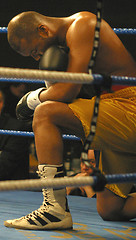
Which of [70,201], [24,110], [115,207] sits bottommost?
[70,201]

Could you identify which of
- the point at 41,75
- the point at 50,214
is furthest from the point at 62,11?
the point at 41,75

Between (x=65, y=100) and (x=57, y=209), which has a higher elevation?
(x=65, y=100)

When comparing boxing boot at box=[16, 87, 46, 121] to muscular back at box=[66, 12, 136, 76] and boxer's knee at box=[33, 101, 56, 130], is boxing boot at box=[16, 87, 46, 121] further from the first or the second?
muscular back at box=[66, 12, 136, 76]

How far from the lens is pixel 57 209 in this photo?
1255 millimetres

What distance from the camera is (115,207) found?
1.45 metres

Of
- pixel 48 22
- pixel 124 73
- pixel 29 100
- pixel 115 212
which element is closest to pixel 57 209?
pixel 115 212

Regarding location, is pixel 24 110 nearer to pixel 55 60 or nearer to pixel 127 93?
pixel 55 60

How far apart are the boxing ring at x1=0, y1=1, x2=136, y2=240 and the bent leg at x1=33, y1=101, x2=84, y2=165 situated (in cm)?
12

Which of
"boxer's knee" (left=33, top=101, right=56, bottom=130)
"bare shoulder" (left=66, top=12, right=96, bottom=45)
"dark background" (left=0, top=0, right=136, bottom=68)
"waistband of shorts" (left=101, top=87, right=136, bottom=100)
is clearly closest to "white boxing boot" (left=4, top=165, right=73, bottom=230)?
"boxer's knee" (left=33, top=101, right=56, bottom=130)

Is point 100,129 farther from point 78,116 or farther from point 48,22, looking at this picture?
point 48,22

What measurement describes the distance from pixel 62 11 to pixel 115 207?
256 centimetres

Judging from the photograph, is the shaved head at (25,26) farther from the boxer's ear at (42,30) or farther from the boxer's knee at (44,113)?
the boxer's knee at (44,113)

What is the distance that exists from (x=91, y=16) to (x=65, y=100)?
30cm

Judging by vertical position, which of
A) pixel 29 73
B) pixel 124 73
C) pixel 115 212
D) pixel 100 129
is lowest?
pixel 115 212
